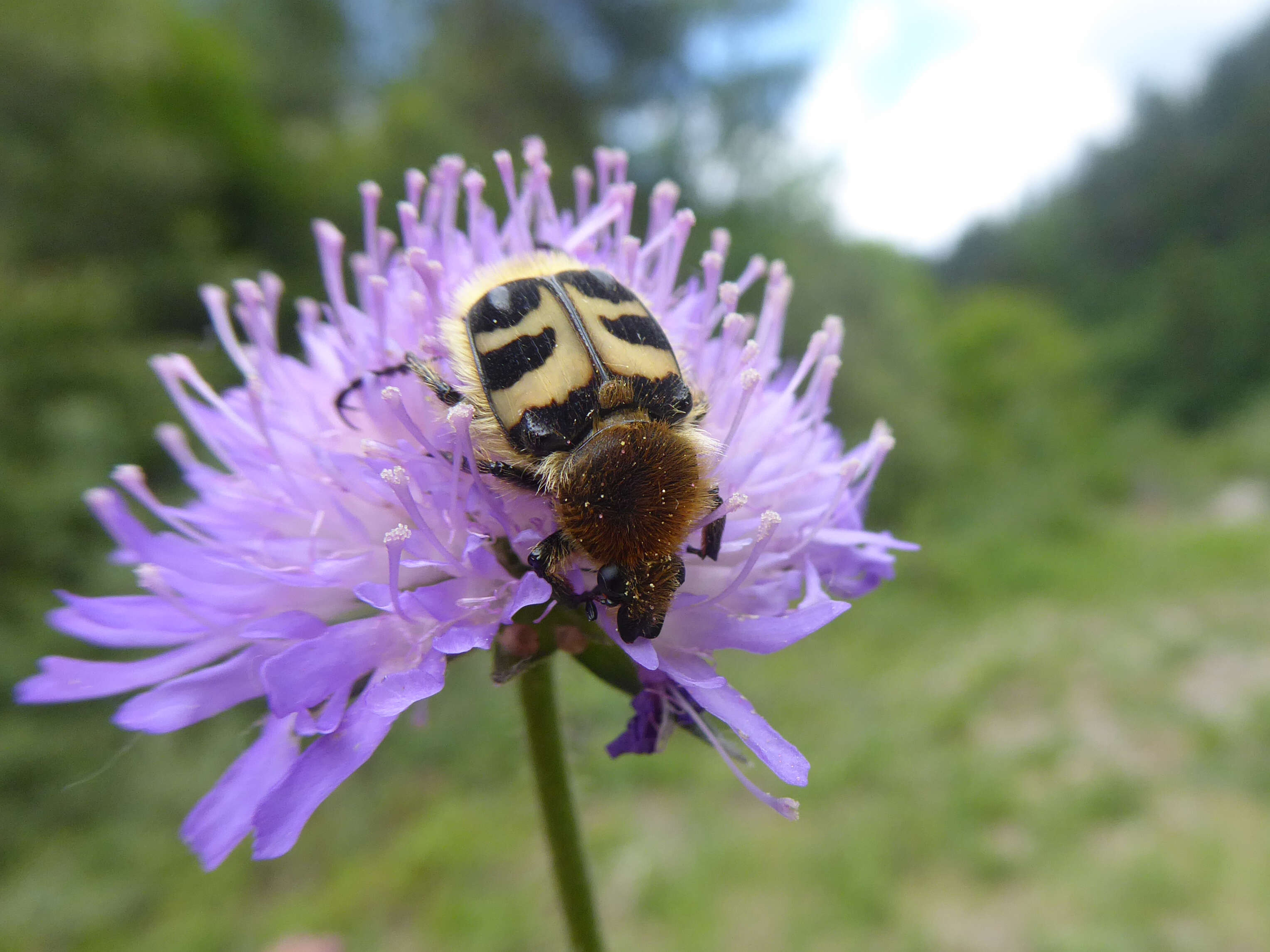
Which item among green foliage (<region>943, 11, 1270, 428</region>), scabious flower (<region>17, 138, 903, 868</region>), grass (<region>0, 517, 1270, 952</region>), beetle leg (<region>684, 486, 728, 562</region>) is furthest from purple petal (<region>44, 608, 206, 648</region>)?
green foliage (<region>943, 11, 1270, 428</region>)

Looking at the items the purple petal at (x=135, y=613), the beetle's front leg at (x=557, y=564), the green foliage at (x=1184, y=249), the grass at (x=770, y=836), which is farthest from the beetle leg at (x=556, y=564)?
the green foliage at (x=1184, y=249)

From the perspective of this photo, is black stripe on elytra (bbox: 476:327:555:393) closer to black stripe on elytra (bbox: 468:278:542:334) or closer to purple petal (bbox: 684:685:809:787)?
black stripe on elytra (bbox: 468:278:542:334)

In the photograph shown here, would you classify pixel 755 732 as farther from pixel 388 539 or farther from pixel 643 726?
pixel 388 539

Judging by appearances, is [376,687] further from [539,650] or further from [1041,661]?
[1041,661]

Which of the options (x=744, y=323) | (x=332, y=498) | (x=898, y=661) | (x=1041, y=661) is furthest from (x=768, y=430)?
(x=898, y=661)

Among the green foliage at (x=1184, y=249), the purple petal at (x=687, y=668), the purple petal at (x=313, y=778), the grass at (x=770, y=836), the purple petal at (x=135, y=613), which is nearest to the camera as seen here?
the purple petal at (x=313, y=778)

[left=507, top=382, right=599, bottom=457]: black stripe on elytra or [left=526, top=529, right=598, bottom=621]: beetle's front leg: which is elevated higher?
[left=507, top=382, right=599, bottom=457]: black stripe on elytra

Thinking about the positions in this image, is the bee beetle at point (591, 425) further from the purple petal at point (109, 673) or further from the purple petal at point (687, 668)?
the purple petal at point (109, 673)
